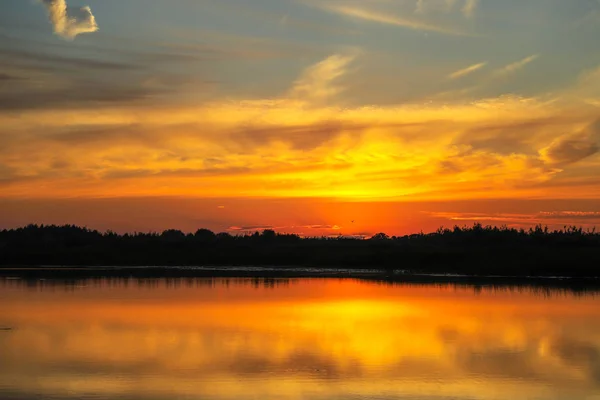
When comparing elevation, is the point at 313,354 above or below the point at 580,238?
below

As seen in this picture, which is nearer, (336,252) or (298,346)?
(298,346)

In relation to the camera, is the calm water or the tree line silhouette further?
the tree line silhouette

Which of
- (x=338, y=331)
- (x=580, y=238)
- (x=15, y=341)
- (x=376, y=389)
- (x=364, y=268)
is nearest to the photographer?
(x=376, y=389)

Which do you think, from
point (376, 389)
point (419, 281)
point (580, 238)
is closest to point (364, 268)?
point (419, 281)

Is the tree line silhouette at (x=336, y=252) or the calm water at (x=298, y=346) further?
the tree line silhouette at (x=336, y=252)

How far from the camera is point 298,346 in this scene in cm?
2055

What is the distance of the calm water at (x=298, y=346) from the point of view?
1546 cm

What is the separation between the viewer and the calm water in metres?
15.5

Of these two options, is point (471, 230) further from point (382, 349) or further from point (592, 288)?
point (382, 349)

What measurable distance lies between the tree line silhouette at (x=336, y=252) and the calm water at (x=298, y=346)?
1965 centimetres

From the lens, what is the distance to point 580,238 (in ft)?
243

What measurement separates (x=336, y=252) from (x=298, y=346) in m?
52.1

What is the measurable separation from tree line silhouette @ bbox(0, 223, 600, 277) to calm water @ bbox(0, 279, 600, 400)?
19.6m

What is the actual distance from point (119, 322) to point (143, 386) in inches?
392
